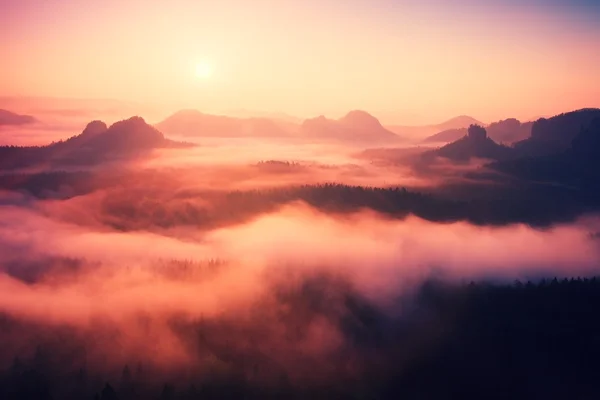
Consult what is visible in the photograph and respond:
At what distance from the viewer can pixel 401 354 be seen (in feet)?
593

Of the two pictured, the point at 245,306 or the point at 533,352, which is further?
the point at 245,306

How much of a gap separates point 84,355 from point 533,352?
162844mm

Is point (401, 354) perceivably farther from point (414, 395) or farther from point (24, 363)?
point (24, 363)

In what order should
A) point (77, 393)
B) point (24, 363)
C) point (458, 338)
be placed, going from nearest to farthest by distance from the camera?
point (77, 393), point (24, 363), point (458, 338)

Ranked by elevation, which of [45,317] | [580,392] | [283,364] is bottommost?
[580,392]

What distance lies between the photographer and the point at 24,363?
151125 millimetres

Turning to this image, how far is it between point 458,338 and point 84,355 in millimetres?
137124

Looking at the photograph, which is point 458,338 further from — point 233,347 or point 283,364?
point 233,347

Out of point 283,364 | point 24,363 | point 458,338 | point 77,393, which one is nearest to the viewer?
point 77,393

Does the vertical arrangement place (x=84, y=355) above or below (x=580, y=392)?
above

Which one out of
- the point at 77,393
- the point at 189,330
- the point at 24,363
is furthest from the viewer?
the point at 189,330

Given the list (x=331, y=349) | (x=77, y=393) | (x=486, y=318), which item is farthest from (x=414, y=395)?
(x=77, y=393)

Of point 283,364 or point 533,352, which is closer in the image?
point 283,364

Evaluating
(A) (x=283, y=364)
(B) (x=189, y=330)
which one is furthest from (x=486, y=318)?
(B) (x=189, y=330)
